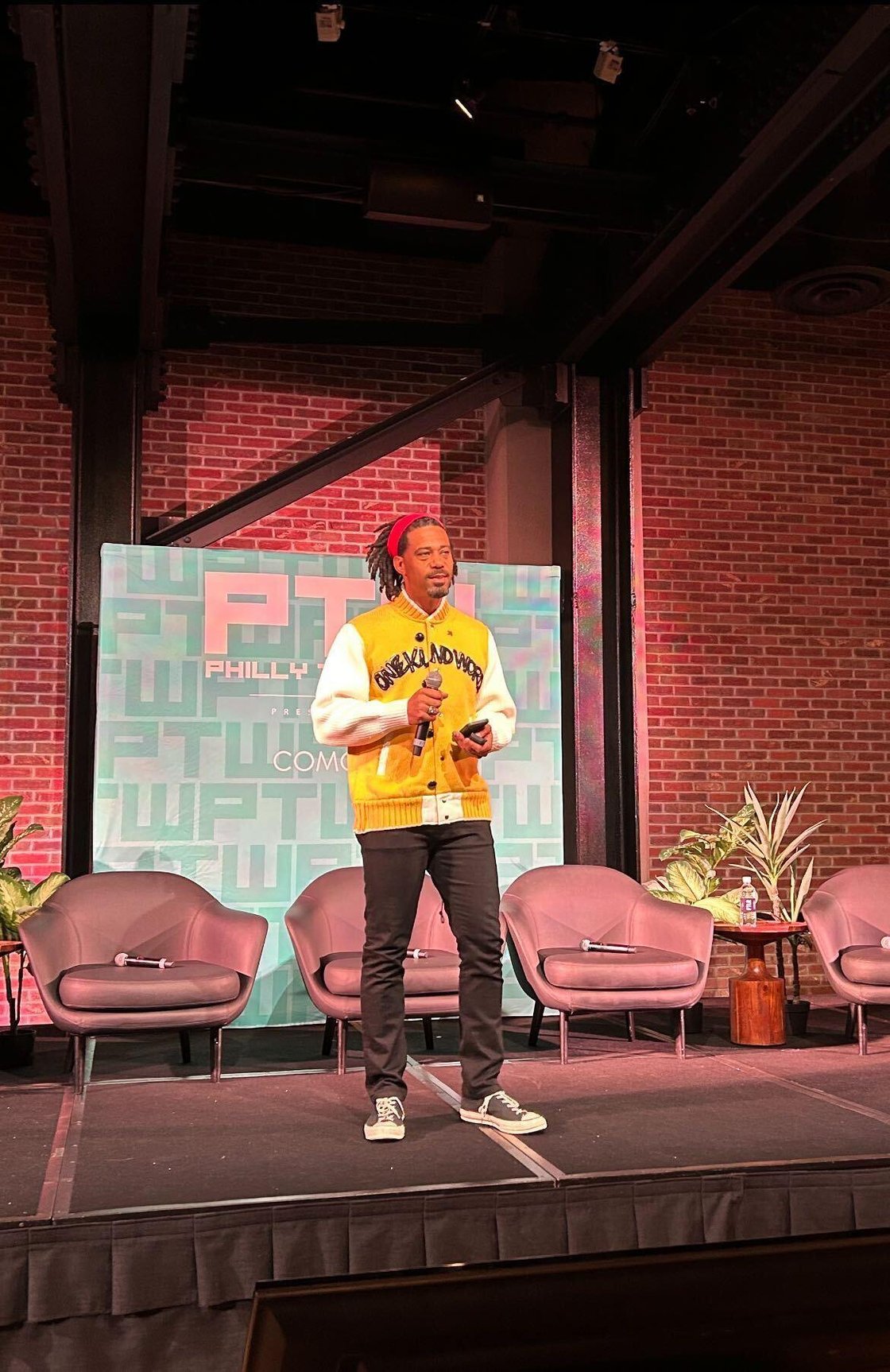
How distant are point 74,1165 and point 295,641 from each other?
2830mm

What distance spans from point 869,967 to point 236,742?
8.86ft

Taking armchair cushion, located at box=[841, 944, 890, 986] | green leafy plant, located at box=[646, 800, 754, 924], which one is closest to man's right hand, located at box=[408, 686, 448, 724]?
armchair cushion, located at box=[841, 944, 890, 986]

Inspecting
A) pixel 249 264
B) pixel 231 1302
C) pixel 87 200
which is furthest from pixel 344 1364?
pixel 249 264

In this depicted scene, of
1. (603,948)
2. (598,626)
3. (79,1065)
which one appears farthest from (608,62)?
(79,1065)

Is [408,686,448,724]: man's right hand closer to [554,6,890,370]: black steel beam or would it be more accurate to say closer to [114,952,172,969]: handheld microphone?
[114,952,172,969]: handheld microphone

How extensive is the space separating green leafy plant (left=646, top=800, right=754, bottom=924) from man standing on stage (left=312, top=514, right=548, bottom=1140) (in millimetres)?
2011

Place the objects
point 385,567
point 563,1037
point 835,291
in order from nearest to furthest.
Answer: point 385,567, point 563,1037, point 835,291

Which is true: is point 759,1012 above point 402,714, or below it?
below

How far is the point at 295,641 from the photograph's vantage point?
5512 mm

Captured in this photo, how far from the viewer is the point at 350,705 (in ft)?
10.7

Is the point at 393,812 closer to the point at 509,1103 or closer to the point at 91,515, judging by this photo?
the point at 509,1103

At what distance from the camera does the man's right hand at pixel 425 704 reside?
3121 millimetres

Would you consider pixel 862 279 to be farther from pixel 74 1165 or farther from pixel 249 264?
pixel 74 1165

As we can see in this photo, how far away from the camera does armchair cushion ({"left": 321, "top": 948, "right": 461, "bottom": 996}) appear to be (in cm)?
423
